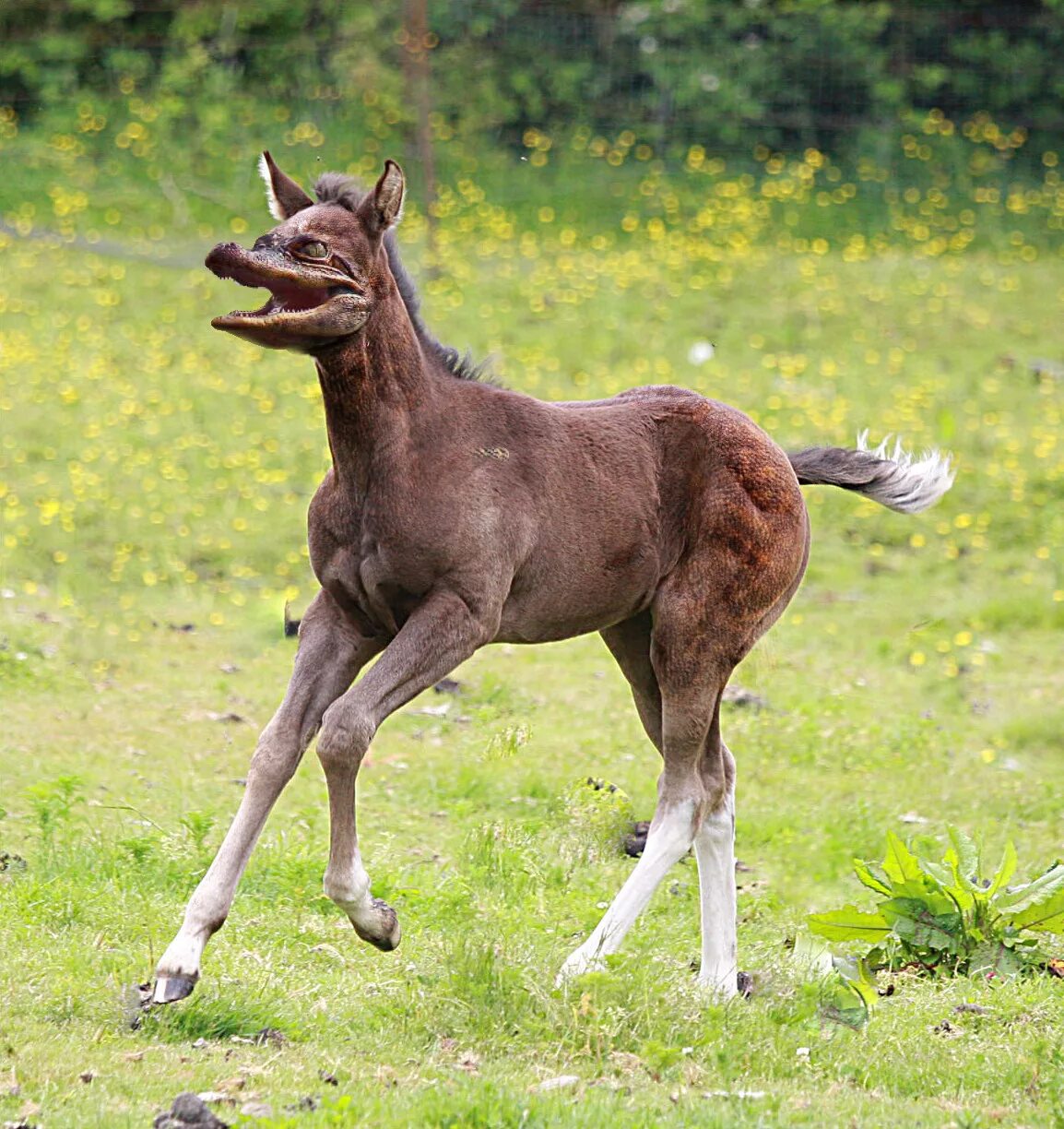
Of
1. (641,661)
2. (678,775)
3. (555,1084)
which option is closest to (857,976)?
(678,775)

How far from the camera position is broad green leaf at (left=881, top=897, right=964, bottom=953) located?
637 centimetres

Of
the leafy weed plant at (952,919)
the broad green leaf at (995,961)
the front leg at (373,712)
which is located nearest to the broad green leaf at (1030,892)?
the leafy weed plant at (952,919)

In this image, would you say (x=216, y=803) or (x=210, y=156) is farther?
(x=210, y=156)

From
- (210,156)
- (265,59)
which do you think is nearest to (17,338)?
(210,156)

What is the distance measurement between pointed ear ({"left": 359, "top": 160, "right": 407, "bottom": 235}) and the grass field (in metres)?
0.65

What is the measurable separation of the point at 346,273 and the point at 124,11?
19.6m

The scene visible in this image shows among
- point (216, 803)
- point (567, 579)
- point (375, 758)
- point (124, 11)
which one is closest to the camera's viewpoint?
point (567, 579)

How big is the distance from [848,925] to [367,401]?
2696 mm

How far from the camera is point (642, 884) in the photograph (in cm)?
559

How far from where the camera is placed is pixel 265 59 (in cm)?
2294

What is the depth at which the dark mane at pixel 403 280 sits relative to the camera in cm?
510

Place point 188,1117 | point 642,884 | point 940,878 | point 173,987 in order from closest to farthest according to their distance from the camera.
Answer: point 188,1117 → point 173,987 → point 642,884 → point 940,878

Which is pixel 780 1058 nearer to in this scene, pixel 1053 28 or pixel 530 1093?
pixel 530 1093

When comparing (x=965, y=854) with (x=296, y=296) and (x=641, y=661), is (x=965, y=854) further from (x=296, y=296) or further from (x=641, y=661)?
(x=296, y=296)
